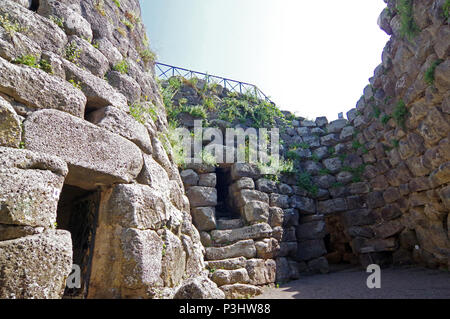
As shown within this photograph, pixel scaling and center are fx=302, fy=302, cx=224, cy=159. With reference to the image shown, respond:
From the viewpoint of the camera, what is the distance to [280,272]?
5891 mm

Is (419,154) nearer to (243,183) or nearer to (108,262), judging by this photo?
(243,183)

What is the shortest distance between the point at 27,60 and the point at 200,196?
3726 mm

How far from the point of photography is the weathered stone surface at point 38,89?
230cm

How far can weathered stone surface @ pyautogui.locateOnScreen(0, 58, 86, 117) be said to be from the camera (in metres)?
2.30

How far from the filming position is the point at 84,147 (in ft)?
8.59

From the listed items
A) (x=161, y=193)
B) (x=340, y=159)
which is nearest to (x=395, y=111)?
(x=340, y=159)

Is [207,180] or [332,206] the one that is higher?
[207,180]

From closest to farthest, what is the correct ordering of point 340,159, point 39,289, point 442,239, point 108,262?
point 39,289 < point 108,262 < point 442,239 < point 340,159

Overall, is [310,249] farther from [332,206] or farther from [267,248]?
[267,248]

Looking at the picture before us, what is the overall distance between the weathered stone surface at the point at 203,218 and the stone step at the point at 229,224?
178 millimetres

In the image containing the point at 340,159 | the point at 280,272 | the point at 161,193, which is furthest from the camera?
the point at 340,159

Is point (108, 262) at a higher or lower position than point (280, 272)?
higher

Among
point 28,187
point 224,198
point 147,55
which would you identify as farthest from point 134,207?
point 224,198
